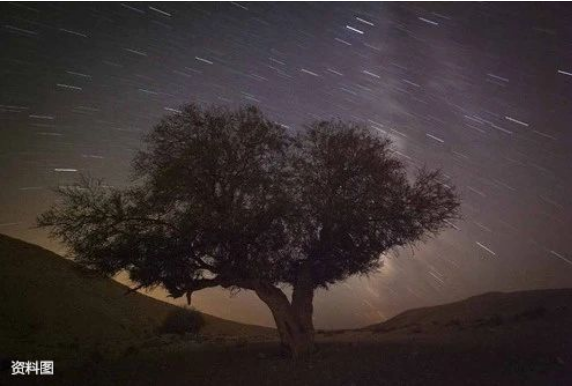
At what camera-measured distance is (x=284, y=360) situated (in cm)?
1557

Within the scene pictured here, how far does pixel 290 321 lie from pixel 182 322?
38.1 metres

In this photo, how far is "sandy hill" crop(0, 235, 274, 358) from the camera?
3019cm

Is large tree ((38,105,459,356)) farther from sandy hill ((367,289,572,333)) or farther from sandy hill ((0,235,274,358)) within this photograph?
sandy hill ((367,289,572,333))

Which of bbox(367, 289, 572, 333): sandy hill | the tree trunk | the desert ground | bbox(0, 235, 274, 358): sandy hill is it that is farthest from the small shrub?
the tree trunk

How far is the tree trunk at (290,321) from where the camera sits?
51.7 ft

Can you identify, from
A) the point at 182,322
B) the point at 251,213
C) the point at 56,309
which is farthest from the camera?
the point at 182,322

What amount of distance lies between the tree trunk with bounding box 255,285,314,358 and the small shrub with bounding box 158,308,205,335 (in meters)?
35.9

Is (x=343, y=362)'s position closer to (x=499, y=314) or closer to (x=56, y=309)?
(x=499, y=314)

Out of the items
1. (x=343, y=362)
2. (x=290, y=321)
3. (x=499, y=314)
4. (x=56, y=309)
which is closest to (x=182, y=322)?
(x=56, y=309)

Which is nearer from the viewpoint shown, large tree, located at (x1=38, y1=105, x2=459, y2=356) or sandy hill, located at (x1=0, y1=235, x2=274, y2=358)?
large tree, located at (x1=38, y1=105, x2=459, y2=356)

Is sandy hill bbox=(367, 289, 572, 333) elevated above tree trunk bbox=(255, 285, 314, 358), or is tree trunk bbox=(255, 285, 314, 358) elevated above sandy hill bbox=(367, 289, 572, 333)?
tree trunk bbox=(255, 285, 314, 358)

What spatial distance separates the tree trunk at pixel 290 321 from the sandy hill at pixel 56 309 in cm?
720

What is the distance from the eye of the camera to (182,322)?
164 feet

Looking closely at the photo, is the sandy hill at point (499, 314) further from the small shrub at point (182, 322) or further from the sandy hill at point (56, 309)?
the small shrub at point (182, 322)
